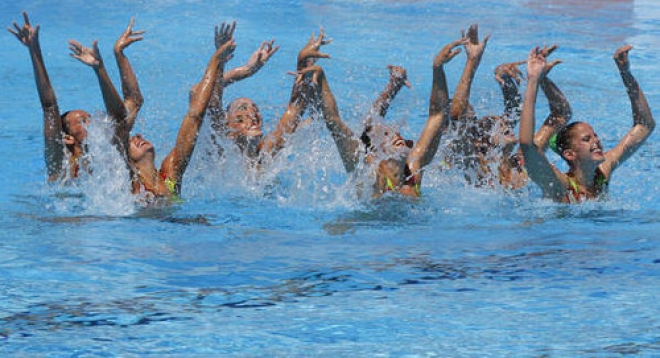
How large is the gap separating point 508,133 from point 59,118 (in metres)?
2.70

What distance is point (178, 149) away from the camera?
5.65 metres

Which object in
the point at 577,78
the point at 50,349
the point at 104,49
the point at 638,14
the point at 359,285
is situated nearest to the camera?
the point at 50,349

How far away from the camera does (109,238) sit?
16.8ft

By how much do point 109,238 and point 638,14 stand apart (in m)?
9.29

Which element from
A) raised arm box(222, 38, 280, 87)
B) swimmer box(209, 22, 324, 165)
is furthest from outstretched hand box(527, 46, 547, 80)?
raised arm box(222, 38, 280, 87)

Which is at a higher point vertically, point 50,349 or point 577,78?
point 577,78

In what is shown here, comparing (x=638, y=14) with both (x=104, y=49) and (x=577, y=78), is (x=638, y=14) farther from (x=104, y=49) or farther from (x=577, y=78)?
(x=104, y=49)

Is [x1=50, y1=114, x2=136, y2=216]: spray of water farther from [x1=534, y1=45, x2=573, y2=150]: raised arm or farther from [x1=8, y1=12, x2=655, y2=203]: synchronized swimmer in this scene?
[x1=534, y1=45, x2=573, y2=150]: raised arm

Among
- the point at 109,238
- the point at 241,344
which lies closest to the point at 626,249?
the point at 241,344

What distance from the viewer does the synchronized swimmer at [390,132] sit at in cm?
536

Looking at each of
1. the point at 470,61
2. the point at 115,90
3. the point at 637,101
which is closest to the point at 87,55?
the point at 115,90

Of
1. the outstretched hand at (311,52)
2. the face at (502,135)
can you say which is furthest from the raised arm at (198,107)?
the face at (502,135)

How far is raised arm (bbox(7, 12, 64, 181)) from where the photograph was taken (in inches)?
210

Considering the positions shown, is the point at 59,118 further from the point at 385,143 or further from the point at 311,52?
the point at 385,143
